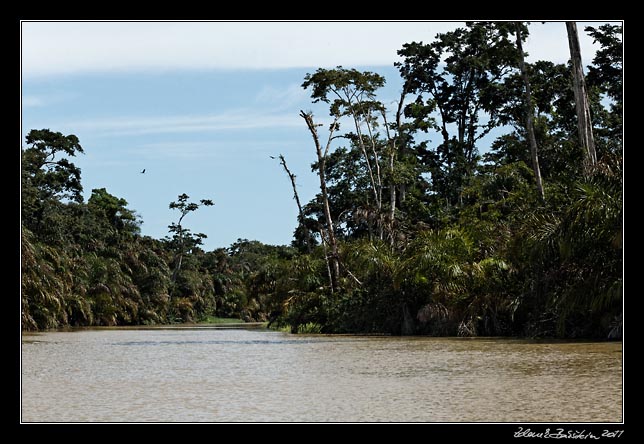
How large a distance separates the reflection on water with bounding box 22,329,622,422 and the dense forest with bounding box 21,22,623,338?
2.59 meters

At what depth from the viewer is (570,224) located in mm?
16266

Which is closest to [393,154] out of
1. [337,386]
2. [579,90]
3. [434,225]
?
[434,225]

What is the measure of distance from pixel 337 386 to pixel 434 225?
82.1 feet

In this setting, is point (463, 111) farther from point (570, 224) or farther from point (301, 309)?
point (570, 224)

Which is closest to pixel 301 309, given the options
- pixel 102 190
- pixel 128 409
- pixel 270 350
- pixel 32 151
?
pixel 270 350

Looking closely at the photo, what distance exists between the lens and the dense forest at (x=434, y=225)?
59.0ft

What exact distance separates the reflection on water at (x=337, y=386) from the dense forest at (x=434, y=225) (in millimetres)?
2592

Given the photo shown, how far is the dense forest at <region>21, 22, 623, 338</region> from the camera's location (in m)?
18.0

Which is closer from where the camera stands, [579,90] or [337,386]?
[337,386]

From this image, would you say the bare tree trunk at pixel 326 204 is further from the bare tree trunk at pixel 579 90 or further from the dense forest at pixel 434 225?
the bare tree trunk at pixel 579 90

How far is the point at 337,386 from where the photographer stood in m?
10.1
